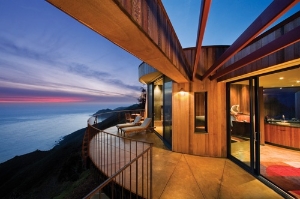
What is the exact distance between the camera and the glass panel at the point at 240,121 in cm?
434

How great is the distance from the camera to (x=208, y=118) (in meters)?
4.59

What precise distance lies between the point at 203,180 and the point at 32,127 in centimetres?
6655

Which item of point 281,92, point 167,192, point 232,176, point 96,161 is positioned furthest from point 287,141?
point 96,161

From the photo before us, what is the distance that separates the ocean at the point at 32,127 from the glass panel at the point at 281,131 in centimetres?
4336

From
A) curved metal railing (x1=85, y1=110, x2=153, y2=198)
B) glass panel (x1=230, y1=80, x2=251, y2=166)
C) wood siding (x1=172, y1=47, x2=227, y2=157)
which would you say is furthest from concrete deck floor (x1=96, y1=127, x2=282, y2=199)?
glass panel (x1=230, y1=80, x2=251, y2=166)

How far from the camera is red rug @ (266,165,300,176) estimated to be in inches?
137

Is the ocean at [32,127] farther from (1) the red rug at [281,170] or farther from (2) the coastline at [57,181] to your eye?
(1) the red rug at [281,170]

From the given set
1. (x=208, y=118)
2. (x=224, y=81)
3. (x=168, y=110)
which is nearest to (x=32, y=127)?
(x=168, y=110)

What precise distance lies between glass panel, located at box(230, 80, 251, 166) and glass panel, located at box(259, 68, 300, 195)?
524mm

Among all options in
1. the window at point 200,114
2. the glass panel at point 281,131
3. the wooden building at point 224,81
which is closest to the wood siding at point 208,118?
the wooden building at point 224,81

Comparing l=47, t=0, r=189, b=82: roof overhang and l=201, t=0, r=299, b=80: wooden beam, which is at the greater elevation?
l=201, t=0, r=299, b=80: wooden beam

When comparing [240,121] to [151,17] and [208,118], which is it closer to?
[208,118]

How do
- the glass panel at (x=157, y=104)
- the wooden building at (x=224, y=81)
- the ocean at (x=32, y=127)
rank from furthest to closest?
1. the ocean at (x=32, y=127)
2. the glass panel at (x=157, y=104)
3. the wooden building at (x=224, y=81)

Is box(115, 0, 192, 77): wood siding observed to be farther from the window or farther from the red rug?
the red rug
